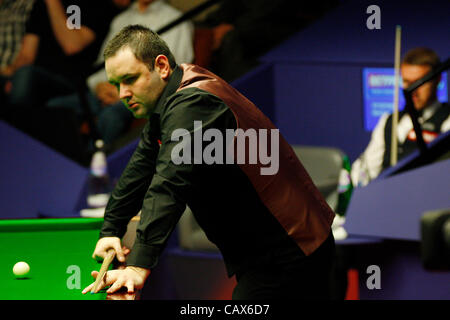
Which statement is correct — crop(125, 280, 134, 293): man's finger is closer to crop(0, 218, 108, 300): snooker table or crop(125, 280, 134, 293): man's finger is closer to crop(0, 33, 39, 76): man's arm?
crop(0, 218, 108, 300): snooker table

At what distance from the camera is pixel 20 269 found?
7.27 ft

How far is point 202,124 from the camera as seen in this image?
1890 millimetres

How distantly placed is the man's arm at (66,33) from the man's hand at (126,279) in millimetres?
4079

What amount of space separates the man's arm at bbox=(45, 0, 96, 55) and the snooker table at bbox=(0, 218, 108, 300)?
131 inches

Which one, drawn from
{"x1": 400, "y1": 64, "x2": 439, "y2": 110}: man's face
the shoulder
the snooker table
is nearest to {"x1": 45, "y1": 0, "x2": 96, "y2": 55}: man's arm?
{"x1": 400, "y1": 64, "x2": 439, "y2": 110}: man's face

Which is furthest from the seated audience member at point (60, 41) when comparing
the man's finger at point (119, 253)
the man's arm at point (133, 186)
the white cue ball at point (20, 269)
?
the man's finger at point (119, 253)

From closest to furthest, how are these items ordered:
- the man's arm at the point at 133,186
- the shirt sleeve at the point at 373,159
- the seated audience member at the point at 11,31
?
1. the man's arm at the point at 133,186
2. the shirt sleeve at the point at 373,159
3. the seated audience member at the point at 11,31

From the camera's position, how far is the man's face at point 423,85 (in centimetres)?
398

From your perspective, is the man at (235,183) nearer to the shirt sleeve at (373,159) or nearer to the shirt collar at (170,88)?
the shirt collar at (170,88)

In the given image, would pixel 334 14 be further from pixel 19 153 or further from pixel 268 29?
pixel 19 153

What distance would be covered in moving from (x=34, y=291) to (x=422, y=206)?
5.44 ft

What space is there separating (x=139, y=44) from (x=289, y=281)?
2.57 feet

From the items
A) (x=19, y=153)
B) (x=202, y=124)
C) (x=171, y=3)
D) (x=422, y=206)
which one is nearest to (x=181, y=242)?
(x=19, y=153)

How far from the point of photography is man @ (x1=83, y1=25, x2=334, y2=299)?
1956 mm
